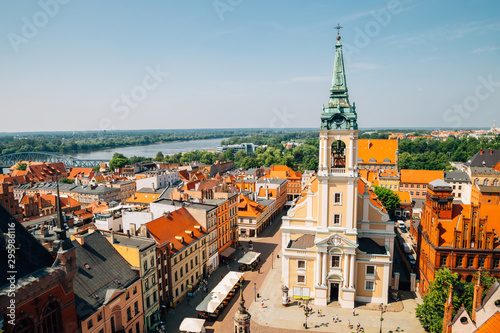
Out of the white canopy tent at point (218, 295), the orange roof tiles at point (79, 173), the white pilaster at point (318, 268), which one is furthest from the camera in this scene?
the orange roof tiles at point (79, 173)

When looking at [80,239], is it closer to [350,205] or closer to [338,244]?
[338,244]

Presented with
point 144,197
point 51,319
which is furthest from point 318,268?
point 144,197

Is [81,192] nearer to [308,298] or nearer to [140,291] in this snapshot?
Answer: [140,291]

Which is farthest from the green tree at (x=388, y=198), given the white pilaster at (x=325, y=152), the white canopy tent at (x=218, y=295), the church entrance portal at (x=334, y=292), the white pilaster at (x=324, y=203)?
the white canopy tent at (x=218, y=295)

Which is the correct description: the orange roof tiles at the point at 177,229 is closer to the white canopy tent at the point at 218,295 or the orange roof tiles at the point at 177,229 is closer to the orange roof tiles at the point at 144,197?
the white canopy tent at the point at 218,295

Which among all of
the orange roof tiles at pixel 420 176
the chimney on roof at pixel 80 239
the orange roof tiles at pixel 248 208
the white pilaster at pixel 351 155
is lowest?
the orange roof tiles at pixel 248 208

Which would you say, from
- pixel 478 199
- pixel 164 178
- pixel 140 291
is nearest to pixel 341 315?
pixel 140 291

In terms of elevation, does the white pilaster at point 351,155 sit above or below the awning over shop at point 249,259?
above

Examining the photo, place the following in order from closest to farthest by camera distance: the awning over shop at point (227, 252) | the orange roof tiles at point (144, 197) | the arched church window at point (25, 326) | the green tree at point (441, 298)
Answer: the arched church window at point (25, 326) → the green tree at point (441, 298) → the awning over shop at point (227, 252) → the orange roof tiles at point (144, 197)
